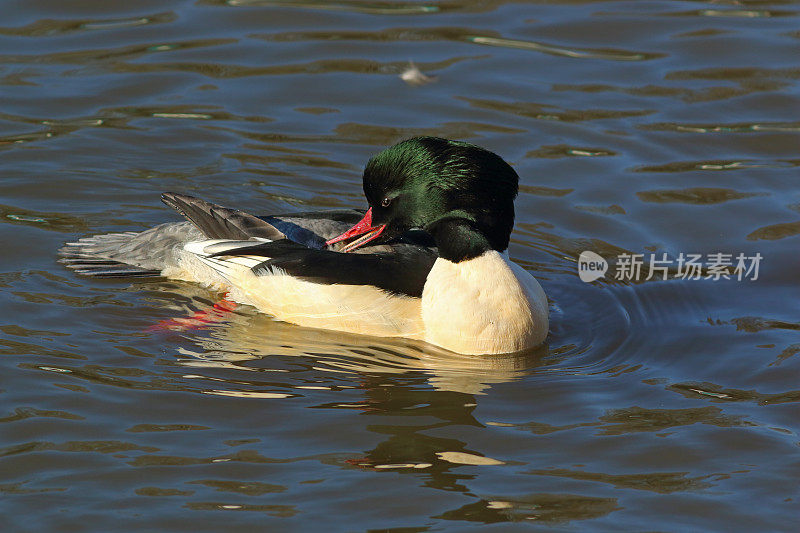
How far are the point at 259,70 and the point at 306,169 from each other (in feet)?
6.81

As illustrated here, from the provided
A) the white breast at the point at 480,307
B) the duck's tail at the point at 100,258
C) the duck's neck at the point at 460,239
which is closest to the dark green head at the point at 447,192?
the duck's neck at the point at 460,239

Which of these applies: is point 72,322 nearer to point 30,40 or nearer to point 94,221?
point 94,221

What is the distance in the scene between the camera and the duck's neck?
6914 millimetres

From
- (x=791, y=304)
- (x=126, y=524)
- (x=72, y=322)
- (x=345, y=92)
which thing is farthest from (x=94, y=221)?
(x=791, y=304)

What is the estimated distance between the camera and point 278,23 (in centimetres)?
1216

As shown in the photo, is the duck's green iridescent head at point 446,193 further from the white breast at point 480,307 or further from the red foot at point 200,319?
the red foot at point 200,319

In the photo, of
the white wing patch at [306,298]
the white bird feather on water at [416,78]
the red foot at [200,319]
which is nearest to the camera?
the white wing patch at [306,298]

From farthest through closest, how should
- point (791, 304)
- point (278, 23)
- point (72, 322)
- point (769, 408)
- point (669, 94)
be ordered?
point (278, 23)
point (669, 94)
point (791, 304)
point (72, 322)
point (769, 408)

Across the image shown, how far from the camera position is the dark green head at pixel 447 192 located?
6.75 metres

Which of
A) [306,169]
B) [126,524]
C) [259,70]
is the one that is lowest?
[126,524]

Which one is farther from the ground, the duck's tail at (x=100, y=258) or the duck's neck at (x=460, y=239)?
the duck's neck at (x=460, y=239)

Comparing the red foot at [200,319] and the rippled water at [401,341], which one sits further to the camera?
the red foot at [200,319]

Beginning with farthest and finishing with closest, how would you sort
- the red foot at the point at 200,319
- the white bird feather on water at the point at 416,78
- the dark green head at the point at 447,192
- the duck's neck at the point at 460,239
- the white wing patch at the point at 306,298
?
1. the white bird feather on water at the point at 416,78
2. the red foot at the point at 200,319
3. the white wing patch at the point at 306,298
4. the duck's neck at the point at 460,239
5. the dark green head at the point at 447,192

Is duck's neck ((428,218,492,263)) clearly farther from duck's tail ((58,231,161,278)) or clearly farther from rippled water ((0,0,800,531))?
duck's tail ((58,231,161,278))
